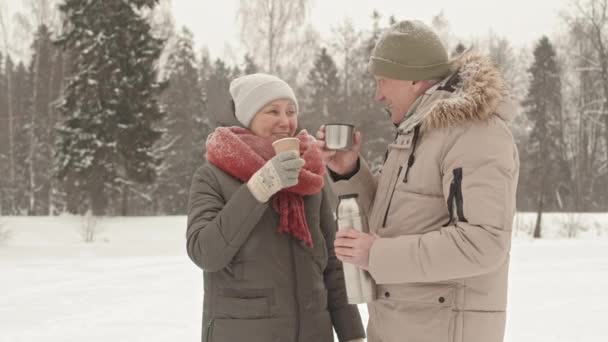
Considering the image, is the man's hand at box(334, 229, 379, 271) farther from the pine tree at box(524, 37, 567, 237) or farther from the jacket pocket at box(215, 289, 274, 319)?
the pine tree at box(524, 37, 567, 237)

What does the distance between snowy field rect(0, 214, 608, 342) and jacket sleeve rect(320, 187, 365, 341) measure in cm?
371

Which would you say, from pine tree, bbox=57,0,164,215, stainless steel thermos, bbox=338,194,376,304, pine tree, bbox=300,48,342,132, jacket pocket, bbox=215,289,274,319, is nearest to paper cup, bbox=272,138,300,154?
stainless steel thermos, bbox=338,194,376,304

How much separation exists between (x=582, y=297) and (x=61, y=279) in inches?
308

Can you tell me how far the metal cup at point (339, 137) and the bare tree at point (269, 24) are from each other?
75.4ft

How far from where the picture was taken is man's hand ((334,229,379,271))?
1.85 m

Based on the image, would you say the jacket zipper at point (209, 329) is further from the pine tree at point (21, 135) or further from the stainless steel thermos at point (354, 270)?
the pine tree at point (21, 135)

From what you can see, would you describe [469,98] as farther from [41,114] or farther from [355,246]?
[41,114]

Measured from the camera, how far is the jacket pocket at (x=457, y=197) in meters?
1.67

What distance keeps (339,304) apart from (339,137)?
79 centimetres

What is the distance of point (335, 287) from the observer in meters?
2.49

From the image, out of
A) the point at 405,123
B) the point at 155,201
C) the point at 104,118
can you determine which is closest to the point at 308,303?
the point at 405,123

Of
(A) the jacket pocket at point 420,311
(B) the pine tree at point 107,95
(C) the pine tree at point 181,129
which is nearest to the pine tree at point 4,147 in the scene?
(C) the pine tree at point 181,129

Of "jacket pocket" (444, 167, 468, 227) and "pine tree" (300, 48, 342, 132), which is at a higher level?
"pine tree" (300, 48, 342, 132)

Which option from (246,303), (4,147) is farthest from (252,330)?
(4,147)
